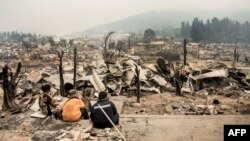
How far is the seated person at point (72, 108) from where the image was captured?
820 centimetres

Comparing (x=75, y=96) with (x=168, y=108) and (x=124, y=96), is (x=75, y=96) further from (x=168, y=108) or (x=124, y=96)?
(x=124, y=96)

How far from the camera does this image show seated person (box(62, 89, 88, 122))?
26.9 ft

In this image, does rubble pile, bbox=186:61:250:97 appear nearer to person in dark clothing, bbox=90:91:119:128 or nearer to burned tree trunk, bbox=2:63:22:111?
burned tree trunk, bbox=2:63:22:111

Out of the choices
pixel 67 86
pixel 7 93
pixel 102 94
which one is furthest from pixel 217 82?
pixel 102 94

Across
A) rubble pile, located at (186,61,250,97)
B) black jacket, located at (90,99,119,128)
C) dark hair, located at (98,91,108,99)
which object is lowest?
rubble pile, located at (186,61,250,97)

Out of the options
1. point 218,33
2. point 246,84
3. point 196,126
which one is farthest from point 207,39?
point 196,126

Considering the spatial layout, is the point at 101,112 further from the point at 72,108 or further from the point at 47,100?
the point at 47,100

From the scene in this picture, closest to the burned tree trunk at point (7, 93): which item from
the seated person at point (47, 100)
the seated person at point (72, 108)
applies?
the seated person at point (47, 100)

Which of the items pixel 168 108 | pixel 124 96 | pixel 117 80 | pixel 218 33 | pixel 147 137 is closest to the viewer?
pixel 147 137

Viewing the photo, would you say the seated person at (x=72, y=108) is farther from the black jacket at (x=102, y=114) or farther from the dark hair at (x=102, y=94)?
the dark hair at (x=102, y=94)

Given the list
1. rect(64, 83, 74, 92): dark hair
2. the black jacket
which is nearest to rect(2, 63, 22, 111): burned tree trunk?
rect(64, 83, 74, 92): dark hair

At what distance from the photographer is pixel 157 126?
31.7ft

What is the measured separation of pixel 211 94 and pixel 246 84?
2.54 meters

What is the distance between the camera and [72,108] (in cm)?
823
